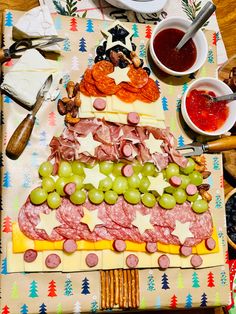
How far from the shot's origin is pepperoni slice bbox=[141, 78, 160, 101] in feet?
5.11

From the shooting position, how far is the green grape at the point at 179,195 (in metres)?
1.52

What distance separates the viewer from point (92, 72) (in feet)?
5.00

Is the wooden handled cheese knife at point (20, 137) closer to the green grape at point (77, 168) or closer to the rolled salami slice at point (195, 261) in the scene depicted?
the green grape at point (77, 168)

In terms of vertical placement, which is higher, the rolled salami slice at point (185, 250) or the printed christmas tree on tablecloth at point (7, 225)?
the printed christmas tree on tablecloth at point (7, 225)

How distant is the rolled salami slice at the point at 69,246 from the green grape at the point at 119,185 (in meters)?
0.17

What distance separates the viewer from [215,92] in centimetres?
162

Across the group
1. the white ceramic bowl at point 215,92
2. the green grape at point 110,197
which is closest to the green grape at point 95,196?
the green grape at point 110,197

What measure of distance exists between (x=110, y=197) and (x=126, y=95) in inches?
11.2

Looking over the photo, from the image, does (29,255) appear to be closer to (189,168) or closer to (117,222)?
(117,222)

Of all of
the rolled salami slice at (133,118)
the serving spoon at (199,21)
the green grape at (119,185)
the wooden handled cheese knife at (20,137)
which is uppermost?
the serving spoon at (199,21)

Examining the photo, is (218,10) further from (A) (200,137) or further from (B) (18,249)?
(B) (18,249)


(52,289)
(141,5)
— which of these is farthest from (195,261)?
(141,5)

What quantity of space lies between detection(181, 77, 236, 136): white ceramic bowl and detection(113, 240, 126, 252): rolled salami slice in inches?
14.8

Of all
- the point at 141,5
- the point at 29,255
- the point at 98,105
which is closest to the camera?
the point at 29,255
